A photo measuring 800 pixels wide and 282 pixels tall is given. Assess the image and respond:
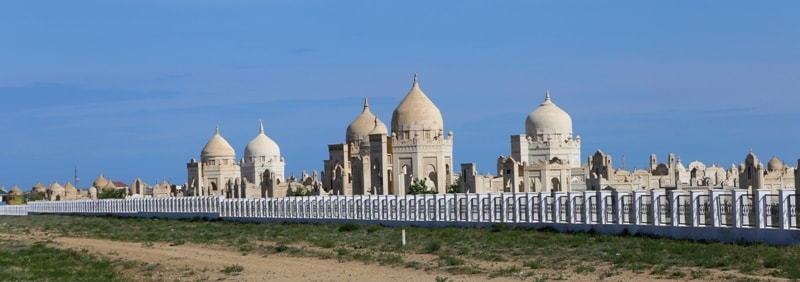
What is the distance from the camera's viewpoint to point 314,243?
3212 centimetres

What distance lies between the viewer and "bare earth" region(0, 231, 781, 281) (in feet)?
67.5

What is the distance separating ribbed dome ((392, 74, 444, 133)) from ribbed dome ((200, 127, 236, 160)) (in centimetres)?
4307

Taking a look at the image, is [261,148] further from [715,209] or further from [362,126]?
[715,209]

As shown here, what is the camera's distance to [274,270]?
2428 centimetres

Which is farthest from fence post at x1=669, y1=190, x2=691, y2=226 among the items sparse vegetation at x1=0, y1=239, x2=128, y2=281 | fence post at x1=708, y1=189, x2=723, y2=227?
sparse vegetation at x1=0, y1=239, x2=128, y2=281

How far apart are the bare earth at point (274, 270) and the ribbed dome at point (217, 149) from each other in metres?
105

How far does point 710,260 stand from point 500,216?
48.7 feet

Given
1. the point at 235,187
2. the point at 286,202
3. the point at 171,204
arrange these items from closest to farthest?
the point at 286,202 → the point at 171,204 → the point at 235,187

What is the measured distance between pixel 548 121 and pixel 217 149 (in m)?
46.4

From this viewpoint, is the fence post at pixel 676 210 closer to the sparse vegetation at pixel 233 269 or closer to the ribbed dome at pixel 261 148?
the sparse vegetation at pixel 233 269

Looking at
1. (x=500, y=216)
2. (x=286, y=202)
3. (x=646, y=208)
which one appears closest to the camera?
(x=646, y=208)

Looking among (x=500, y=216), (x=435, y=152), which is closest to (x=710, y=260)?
(x=500, y=216)

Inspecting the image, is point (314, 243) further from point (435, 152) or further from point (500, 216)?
point (435, 152)

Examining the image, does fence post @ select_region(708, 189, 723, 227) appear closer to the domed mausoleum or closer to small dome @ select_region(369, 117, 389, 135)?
the domed mausoleum
